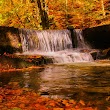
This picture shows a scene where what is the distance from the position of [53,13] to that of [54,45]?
11.2 metres

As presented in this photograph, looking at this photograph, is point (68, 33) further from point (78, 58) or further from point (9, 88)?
point (9, 88)

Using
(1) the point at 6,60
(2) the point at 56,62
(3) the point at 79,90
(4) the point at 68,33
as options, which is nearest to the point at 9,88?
(3) the point at 79,90

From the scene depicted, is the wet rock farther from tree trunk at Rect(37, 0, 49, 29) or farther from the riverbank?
the riverbank

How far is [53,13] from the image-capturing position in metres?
32.0

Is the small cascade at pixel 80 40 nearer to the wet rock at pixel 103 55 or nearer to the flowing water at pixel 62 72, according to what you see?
the flowing water at pixel 62 72

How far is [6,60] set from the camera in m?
13.8

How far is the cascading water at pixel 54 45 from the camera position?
58.3ft

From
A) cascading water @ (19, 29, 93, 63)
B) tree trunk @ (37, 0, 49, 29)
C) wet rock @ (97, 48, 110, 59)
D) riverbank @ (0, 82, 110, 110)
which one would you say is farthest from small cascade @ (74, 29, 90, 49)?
riverbank @ (0, 82, 110, 110)

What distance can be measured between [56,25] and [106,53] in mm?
9792

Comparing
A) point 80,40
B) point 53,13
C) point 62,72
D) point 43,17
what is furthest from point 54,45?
point 53,13

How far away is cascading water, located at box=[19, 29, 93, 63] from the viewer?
58.3 ft

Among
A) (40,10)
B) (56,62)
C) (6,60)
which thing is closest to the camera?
(6,60)

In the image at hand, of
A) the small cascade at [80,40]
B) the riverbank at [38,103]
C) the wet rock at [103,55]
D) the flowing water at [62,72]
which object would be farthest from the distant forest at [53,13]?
the riverbank at [38,103]

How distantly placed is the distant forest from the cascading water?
3.51 metres
